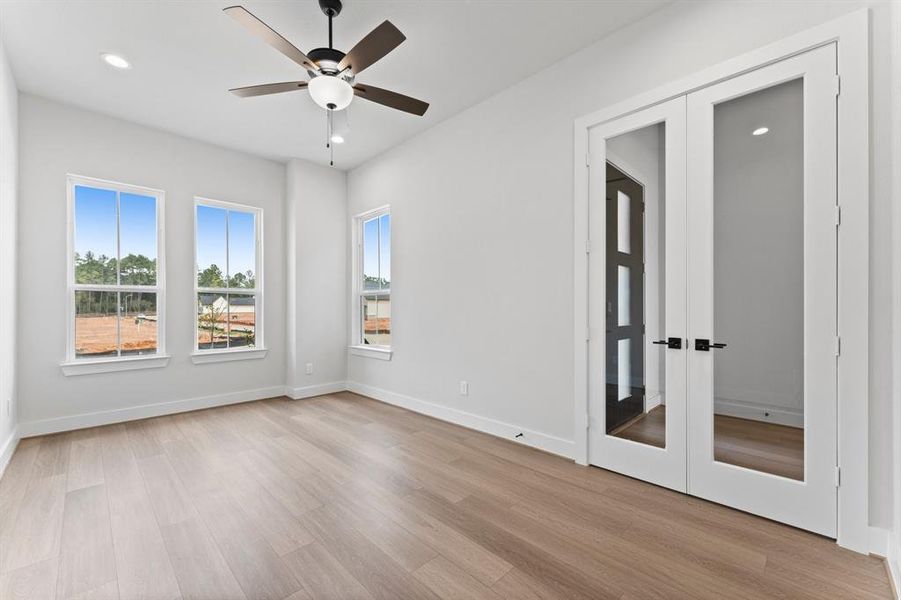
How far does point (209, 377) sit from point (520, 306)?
381cm

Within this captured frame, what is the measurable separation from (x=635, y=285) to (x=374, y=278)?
11.3 feet

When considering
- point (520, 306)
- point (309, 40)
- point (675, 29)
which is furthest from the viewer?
point (520, 306)

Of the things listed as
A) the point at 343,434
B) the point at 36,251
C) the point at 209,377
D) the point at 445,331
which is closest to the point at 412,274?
the point at 445,331

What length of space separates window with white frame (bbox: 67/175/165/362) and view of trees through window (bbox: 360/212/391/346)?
232 cm

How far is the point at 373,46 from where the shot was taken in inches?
86.0

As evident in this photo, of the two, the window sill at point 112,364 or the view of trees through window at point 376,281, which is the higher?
the view of trees through window at point 376,281

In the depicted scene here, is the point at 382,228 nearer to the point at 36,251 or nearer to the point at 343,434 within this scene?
the point at 343,434

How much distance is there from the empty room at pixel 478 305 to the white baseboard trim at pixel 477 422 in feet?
0.13

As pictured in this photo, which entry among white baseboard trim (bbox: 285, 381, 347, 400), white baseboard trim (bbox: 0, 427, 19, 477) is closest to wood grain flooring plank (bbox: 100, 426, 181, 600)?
white baseboard trim (bbox: 0, 427, 19, 477)

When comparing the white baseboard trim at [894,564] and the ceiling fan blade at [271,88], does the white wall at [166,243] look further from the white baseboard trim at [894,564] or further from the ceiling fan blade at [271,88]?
the white baseboard trim at [894,564]

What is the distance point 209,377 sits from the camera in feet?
15.4

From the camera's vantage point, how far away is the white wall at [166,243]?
11.9 feet

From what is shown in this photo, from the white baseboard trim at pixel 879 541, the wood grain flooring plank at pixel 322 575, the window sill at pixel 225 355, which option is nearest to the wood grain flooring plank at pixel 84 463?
the window sill at pixel 225 355

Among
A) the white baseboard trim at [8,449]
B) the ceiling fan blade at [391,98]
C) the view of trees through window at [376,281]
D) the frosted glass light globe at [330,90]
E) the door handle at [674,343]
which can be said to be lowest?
the white baseboard trim at [8,449]
